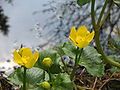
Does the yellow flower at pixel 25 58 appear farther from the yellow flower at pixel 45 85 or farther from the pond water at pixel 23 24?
the pond water at pixel 23 24

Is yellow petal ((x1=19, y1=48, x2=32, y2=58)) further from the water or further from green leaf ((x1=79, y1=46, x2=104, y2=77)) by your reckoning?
the water

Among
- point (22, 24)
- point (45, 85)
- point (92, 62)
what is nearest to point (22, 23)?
point (22, 24)

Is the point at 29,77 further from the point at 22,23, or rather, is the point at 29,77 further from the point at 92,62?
the point at 22,23

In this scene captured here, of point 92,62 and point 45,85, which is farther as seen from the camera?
point 92,62

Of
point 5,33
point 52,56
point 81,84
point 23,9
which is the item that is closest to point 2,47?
point 5,33

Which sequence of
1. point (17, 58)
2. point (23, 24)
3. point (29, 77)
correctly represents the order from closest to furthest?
point (17, 58) → point (29, 77) → point (23, 24)

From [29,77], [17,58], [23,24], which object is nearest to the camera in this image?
[17,58]
